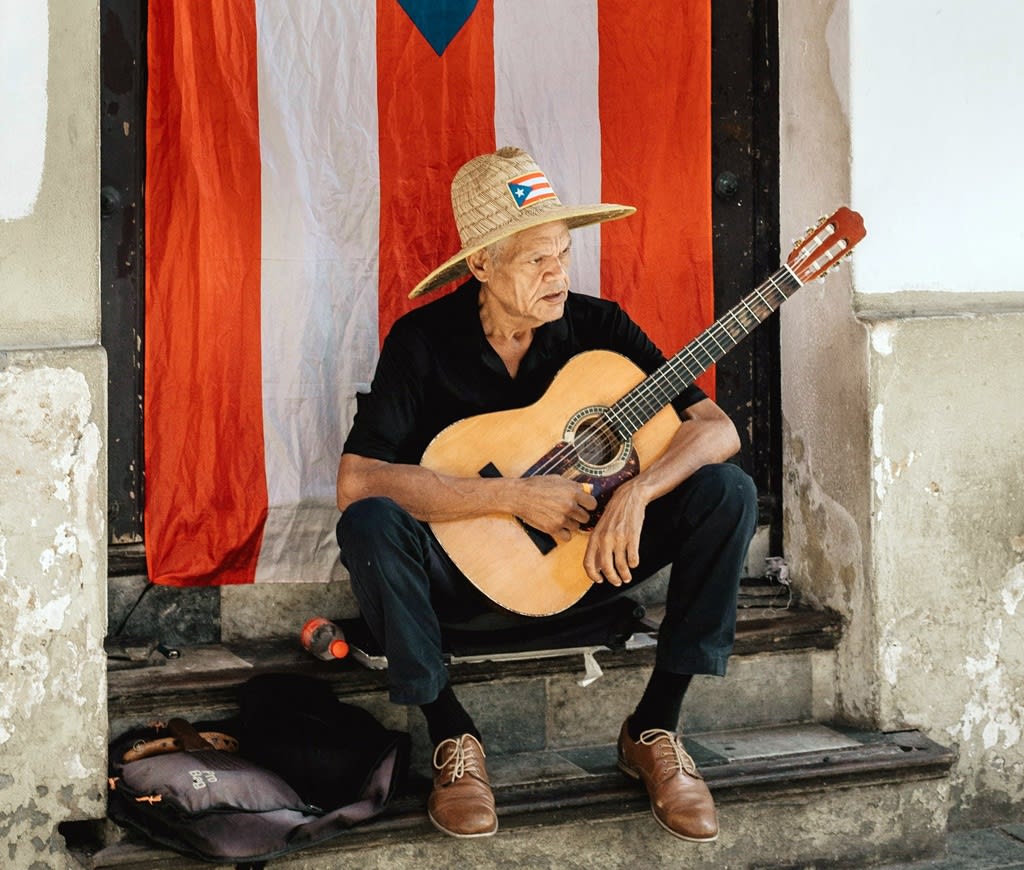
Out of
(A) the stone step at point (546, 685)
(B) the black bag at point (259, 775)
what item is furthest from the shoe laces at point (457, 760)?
(A) the stone step at point (546, 685)

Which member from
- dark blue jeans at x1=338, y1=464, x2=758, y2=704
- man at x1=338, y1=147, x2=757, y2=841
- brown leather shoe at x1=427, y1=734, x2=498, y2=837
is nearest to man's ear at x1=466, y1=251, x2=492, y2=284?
man at x1=338, y1=147, x2=757, y2=841

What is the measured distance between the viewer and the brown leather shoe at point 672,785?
301 cm

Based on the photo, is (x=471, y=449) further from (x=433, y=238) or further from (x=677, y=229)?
(x=677, y=229)

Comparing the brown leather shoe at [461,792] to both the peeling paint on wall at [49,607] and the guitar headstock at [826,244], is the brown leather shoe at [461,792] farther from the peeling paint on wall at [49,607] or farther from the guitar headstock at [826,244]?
the guitar headstock at [826,244]

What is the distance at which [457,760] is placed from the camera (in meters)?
2.99

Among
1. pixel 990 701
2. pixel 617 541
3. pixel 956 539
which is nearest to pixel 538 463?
pixel 617 541

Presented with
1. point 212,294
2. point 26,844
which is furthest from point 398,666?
point 212,294

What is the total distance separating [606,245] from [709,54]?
64 cm

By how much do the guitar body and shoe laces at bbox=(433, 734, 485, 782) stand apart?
1.07 ft

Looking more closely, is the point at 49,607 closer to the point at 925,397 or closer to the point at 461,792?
the point at 461,792

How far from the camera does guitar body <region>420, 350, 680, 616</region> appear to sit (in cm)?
310

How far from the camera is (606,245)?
12.6 ft

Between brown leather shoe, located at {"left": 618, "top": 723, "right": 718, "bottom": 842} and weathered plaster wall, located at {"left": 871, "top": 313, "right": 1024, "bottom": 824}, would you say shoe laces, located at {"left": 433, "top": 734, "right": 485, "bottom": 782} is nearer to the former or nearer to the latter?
brown leather shoe, located at {"left": 618, "top": 723, "right": 718, "bottom": 842}

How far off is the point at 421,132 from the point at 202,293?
0.75 m
